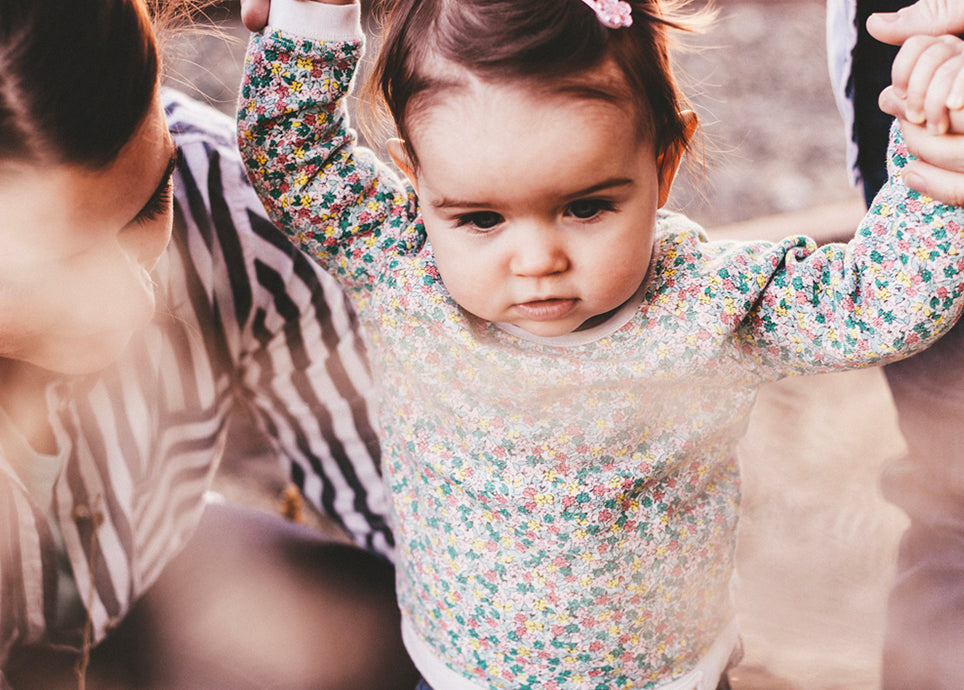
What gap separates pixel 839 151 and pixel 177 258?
2.44 m

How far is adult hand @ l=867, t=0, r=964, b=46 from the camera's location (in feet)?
2.04

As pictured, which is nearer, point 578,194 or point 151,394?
point 578,194

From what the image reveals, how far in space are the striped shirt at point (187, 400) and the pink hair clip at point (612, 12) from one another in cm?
53

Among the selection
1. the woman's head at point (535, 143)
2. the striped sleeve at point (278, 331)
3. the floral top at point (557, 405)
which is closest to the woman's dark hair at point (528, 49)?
the woman's head at point (535, 143)

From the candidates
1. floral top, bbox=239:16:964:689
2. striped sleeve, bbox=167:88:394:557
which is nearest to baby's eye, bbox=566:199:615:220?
floral top, bbox=239:16:964:689

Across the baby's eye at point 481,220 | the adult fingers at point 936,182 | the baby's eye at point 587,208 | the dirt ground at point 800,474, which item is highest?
the adult fingers at point 936,182

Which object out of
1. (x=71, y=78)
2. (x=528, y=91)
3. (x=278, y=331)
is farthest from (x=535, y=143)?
(x=278, y=331)

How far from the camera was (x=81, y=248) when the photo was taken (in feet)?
2.51

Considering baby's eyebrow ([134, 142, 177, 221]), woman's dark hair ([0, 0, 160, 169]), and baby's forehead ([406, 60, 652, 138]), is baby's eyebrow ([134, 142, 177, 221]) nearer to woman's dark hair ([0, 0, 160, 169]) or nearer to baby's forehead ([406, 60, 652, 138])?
woman's dark hair ([0, 0, 160, 169])

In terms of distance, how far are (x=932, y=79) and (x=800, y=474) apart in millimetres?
1261

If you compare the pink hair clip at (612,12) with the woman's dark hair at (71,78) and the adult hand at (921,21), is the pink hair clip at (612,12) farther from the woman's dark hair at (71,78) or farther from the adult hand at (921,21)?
the woman's dark hair at (71,78)

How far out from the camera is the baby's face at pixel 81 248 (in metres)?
0.72

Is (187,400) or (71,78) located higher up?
(71,78)

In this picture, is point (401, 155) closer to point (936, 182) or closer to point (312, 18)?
point (312, 18)
